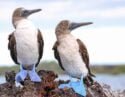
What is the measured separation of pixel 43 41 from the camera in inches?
563

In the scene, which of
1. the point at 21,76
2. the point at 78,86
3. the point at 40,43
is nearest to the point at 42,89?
the point at 21,76

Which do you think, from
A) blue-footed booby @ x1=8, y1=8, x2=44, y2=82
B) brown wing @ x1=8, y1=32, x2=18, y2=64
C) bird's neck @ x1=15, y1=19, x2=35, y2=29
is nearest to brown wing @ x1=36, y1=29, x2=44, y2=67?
blue-footed booby @ x1=8, y1=8, x2=44, y2=82

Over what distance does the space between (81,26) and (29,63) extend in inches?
44.7

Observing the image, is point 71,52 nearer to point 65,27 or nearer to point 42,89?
point 65,27

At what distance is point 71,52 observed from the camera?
14.2 meters

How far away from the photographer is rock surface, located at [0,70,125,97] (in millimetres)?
13953

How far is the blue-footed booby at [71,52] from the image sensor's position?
558 inches

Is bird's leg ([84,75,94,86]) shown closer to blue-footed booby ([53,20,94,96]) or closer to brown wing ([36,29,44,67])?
blue-footed booby ([53,20,94,96])

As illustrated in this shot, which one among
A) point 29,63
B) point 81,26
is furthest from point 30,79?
point 81,26

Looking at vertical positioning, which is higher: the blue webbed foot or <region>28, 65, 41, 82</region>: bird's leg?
<region>28, 65, 41, 82</region>: bird's leg

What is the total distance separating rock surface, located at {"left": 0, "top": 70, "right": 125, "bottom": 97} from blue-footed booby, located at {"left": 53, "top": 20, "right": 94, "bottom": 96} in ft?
0.76

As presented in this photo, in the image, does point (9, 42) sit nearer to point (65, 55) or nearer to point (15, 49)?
point (15, 49)

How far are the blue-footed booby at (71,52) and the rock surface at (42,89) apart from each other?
0.23m

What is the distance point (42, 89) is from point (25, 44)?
0.84 meters
